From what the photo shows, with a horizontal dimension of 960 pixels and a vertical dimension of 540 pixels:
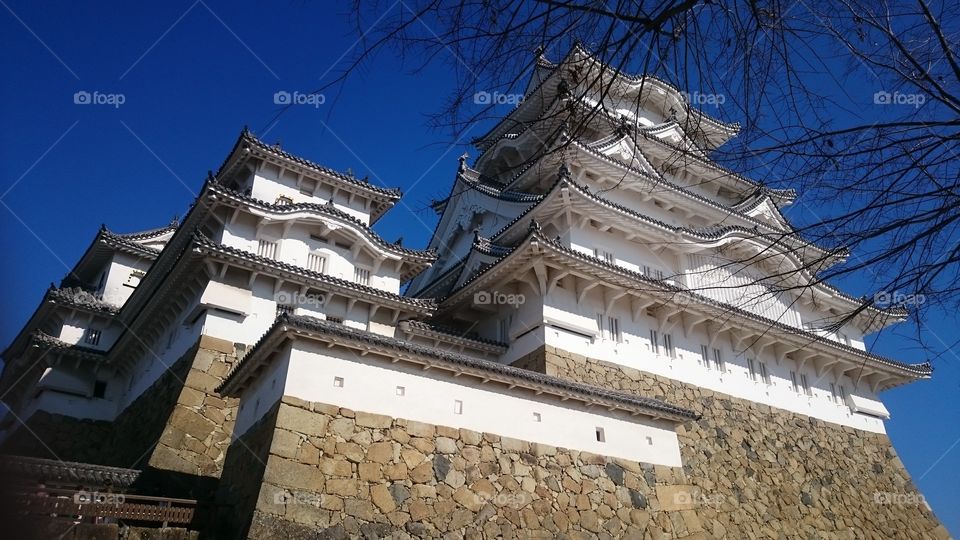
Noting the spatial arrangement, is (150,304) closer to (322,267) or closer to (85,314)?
(322,267)

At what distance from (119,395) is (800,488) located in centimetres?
2031

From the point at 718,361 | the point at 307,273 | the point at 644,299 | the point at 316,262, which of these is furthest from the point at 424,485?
A: the point at 718,361

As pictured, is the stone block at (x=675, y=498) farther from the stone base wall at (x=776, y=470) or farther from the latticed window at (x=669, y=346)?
the latticed window at (x=669, y=346)

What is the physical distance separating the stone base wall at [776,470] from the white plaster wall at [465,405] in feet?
9.18

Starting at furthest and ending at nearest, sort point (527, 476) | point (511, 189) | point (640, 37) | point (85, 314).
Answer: point (511, 189), point (85, 314), point (527, 476), point (640, 37)

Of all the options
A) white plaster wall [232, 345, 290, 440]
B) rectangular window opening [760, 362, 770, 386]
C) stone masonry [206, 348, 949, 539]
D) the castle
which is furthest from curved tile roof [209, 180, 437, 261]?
rectangular window opening [760, 362, 770, 386]

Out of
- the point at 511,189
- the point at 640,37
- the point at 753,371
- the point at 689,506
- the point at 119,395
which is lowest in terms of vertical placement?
the point at 689,506

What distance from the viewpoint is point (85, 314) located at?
2089cm

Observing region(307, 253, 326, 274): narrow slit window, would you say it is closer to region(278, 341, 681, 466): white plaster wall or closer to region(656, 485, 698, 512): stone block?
region(278, 341, 681, 466): white plaster wall

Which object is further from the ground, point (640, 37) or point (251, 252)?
point (251, 252)

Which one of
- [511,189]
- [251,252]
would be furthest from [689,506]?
[511,189]

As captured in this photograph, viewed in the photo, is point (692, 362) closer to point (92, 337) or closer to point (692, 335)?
point (692, 335)

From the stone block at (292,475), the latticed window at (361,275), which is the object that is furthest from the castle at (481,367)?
the latticed window at (361,275)

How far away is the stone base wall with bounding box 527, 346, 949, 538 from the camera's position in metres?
15.6
